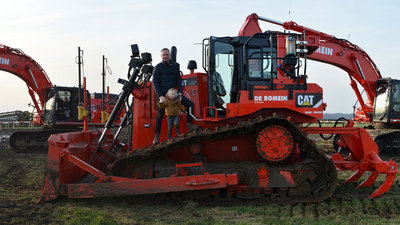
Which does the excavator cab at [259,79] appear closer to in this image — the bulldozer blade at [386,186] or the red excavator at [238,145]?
the red excavator at [238,145]

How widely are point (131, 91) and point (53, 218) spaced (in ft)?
9.35

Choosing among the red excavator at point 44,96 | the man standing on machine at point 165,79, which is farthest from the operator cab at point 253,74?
the red excavator at point 44,96

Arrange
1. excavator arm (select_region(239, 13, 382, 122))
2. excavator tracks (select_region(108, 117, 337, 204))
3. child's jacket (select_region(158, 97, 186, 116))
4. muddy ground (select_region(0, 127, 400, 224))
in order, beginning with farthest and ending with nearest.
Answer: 1. excavator arm (select_region(239, 13, 382, 122))
2. child's jacket (select_region(158, 97, 186, 116))
3. excavator tracks (select_region(108, 117, 337, 204))
4. muddy ground (select_region(0, 127, 400, 224))

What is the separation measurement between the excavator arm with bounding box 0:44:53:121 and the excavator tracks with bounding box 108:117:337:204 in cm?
1280

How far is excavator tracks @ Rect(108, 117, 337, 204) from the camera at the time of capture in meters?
6.19

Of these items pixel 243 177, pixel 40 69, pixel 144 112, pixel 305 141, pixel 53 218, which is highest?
pixel 40 69

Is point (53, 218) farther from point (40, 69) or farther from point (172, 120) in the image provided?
point (40, 69)

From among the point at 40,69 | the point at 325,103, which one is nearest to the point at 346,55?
the point at 325,103

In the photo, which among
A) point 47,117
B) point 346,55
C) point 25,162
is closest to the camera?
point 25,162

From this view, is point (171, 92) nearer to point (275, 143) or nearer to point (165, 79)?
point (165, 79)

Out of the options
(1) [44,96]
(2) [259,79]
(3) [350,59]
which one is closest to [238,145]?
(2) [259,79]

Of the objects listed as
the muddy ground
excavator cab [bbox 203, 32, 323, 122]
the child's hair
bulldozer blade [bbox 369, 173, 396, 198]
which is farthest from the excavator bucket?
the child's hair

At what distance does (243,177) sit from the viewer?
6.32 meters

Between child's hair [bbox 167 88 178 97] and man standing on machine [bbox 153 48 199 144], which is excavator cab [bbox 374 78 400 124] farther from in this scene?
child's hair [bbox 167 88 178 97]
